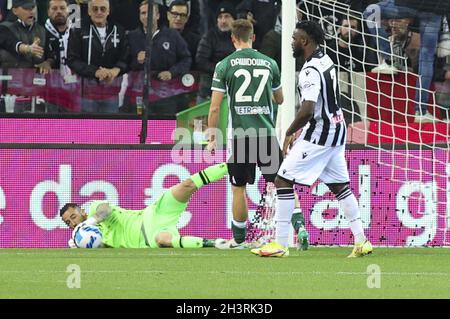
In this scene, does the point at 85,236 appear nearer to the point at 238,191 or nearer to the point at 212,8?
the point at 238,191

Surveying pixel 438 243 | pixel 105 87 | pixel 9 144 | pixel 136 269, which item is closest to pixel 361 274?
pixel 136 269

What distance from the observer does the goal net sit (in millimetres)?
13781

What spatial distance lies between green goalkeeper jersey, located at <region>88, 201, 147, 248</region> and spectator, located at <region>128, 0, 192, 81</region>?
250 cm

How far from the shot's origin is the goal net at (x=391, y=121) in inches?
543

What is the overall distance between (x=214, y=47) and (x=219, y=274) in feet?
20.3

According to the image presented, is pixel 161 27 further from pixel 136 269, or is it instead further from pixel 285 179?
pixel 136 269

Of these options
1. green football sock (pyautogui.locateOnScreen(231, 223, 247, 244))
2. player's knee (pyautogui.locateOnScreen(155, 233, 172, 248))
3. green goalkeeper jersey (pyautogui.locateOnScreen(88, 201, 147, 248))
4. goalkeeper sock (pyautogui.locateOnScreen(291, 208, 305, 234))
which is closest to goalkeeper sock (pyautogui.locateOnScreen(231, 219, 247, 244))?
green football sock (pyautogui.locateOnScreen(231, 223, 247, 244))

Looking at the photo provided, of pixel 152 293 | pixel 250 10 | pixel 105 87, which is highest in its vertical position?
pixel 250 10

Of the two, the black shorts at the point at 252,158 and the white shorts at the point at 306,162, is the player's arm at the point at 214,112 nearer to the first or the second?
the black shorts at the point at 252,158

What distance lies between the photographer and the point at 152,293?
819cm

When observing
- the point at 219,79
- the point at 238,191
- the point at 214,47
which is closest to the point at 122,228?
the point at 238,191

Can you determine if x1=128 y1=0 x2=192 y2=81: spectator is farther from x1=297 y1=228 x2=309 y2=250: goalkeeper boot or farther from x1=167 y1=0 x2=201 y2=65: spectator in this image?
x1=297 y1=228 x2=309 y2=250: goalkeeper boot

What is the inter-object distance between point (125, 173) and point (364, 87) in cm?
307

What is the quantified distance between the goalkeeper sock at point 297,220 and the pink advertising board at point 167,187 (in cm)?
109
